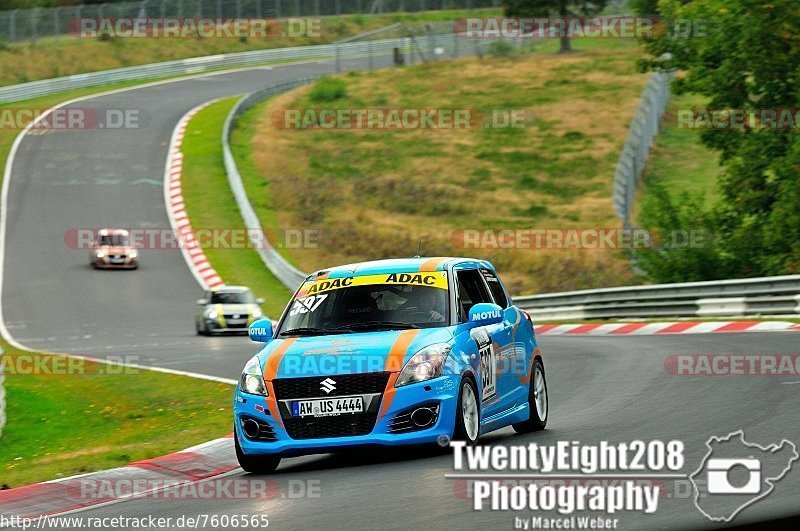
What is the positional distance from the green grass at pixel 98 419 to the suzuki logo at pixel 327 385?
10.2ft

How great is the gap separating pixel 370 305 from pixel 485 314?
107cm

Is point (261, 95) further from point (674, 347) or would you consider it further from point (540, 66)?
point (674, 347)

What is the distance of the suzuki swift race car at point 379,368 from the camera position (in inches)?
426

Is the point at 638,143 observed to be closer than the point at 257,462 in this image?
No

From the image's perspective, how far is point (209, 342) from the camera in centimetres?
3042

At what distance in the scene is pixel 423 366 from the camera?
10.9 meters

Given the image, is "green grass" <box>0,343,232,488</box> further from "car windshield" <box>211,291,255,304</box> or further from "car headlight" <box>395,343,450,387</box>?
"car windshield" <box>211,291,255,304</box>

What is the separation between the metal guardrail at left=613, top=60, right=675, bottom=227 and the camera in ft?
156

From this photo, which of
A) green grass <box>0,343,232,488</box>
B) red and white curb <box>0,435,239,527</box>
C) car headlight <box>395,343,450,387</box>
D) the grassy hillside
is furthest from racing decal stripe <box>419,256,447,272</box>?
the grassy hillside

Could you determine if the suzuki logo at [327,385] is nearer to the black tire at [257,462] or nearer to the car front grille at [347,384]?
the car front grille at [347,384]

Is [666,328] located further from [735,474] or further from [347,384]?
[735,474]

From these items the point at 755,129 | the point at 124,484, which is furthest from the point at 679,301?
the point at 124,484

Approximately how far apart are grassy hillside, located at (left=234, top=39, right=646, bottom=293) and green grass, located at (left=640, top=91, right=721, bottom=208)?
6.26ft

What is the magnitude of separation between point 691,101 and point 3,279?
35.5 meters
